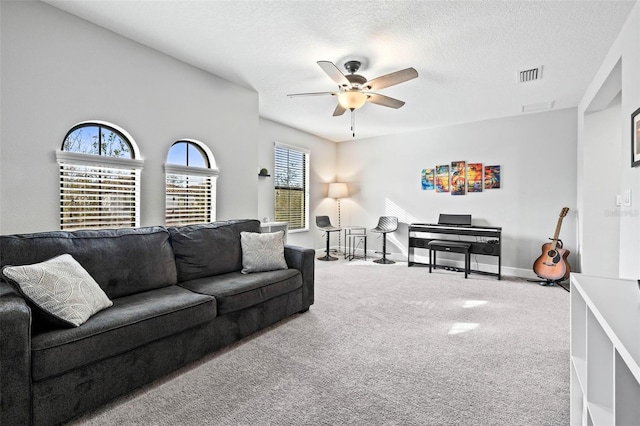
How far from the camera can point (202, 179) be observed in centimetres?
365

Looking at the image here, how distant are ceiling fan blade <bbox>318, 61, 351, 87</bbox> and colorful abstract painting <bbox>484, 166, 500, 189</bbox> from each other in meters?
3.31

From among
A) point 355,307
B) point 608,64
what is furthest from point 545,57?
point 355,307

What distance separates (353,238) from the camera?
22.6 feet

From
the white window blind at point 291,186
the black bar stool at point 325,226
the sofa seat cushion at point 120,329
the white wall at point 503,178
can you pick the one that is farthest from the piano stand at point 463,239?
the sofa seat cushion at point 120,329

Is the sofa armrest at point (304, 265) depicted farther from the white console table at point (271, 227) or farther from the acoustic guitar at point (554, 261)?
the acoustic guitar at point (554, 261)

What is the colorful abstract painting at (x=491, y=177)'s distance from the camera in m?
5.11

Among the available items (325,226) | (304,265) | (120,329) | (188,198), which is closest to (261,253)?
(304,265)

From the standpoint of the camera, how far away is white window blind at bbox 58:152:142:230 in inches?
100

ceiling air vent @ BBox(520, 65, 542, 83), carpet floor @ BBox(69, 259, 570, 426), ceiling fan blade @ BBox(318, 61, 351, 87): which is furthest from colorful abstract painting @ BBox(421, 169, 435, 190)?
ceiling fan blade @ BBox(318, 61, 351, 87)

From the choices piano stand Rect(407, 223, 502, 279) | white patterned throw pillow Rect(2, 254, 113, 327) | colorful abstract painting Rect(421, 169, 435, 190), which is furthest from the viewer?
colorful abstract painting Rect(421, 169, 435, 190)

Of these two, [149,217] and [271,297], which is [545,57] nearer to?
[271,297]

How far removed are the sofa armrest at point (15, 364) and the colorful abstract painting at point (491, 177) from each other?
576 cm

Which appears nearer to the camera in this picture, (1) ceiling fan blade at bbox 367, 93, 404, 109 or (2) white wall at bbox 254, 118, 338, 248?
(1) ceiling fan blade at bbox 367, 93, 404, 109

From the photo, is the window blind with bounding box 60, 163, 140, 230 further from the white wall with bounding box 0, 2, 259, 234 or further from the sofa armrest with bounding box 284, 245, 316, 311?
the sofa armrest with bounding box 284, 245, 316, 311
